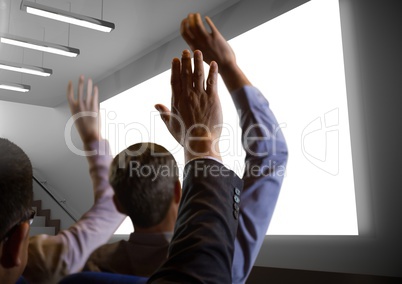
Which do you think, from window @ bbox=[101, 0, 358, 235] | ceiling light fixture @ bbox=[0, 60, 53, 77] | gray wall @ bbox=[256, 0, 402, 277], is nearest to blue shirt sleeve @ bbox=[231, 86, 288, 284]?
ceiling light fixture @ bbox=[0, 60, 53, 77]

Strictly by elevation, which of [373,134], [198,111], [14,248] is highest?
[373,134]

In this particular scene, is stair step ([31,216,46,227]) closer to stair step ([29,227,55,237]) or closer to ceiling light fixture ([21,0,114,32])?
stair step ([29,227,55,237])

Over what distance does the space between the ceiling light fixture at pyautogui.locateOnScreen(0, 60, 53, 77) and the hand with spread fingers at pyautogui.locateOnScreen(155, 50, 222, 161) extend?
0.15m

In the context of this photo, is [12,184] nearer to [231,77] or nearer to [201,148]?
[201,148]

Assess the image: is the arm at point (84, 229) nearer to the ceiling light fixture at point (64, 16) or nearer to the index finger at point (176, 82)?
the index finger at point (176, 82)

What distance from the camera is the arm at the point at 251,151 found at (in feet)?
1.55

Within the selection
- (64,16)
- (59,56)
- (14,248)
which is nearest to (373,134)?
(64,16)

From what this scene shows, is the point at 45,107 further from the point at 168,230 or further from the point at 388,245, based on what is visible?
the point at 388,245

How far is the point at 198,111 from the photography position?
0.38 meters

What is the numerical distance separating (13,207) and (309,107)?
1478 millimetres

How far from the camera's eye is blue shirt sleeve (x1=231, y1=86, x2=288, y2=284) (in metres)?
0.47

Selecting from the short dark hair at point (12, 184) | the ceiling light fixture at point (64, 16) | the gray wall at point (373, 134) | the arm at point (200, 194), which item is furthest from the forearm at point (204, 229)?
the gray wall at point (373, 134)

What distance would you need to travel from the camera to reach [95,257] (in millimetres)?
383

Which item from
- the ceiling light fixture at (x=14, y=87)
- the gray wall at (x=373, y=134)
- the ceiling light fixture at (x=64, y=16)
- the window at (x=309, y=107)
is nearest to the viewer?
the ceiling light fixture at (x=14, y=87)
